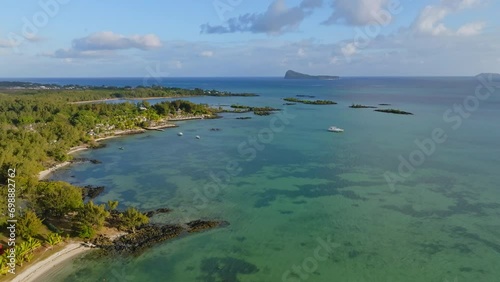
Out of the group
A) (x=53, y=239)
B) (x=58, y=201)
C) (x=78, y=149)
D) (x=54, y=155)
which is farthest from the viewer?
(x=78, y=149)

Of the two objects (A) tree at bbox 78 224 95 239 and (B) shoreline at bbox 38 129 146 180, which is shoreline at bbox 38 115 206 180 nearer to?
(B) shoreline at bbox 38 129 146 180

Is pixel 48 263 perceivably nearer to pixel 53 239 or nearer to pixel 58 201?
pixel 53 239

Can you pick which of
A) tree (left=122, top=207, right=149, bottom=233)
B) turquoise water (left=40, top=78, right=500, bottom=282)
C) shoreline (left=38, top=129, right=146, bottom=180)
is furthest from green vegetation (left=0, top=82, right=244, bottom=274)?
turquoise water (left=40, top=78, right=500, bottom=282)

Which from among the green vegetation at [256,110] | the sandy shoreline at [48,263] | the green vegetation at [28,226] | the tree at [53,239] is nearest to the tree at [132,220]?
the sandy shoreline at [48,263]

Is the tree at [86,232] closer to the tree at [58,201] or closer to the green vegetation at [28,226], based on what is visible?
→ the tree at [58,201]

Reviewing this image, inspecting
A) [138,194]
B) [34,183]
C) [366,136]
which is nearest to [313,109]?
[366,136]

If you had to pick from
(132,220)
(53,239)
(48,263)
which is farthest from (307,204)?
(48,263)
